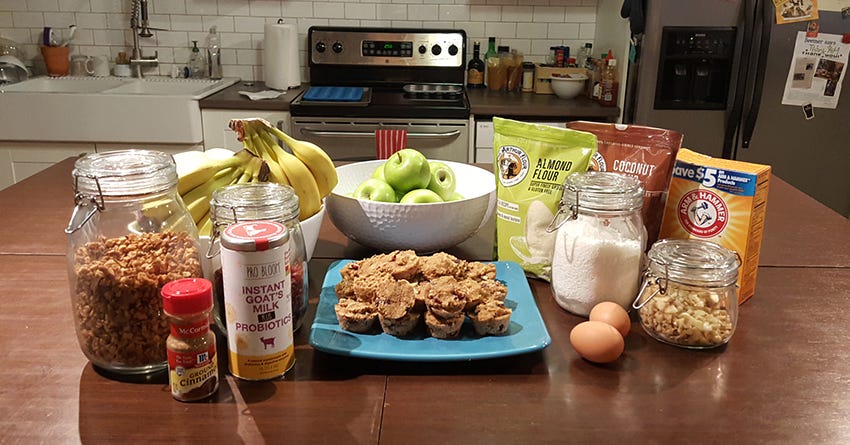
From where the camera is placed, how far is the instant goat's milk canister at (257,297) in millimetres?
819

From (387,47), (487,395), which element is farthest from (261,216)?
(387,47)

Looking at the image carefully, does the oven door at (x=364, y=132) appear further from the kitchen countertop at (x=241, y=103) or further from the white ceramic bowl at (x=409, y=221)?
the white ceramic bowl at (x=409, y=221)

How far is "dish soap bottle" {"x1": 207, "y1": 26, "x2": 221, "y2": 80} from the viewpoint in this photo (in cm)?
365

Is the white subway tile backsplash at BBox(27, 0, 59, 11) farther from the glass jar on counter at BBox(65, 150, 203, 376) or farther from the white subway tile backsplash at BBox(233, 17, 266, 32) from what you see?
the glass jar on counter at BBox(65, 150, 203, 376)

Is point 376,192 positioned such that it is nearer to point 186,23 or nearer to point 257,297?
point 257,297

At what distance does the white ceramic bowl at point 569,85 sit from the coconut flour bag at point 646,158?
2240 millimetres

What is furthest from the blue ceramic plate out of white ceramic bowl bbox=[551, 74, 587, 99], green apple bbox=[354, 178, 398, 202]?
white ceramic bowl bbox=[551, 74, 587, 99]

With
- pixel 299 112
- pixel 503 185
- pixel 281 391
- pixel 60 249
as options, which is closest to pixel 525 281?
pixel 503 185

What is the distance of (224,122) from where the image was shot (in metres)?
3.15

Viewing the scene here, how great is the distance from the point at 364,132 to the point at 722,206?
7.10 ft

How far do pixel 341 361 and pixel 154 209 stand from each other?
319 mm

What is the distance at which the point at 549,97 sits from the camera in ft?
11.4

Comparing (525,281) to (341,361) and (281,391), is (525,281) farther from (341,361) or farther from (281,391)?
(281,391)

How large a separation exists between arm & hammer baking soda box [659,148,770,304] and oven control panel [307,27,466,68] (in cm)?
261
